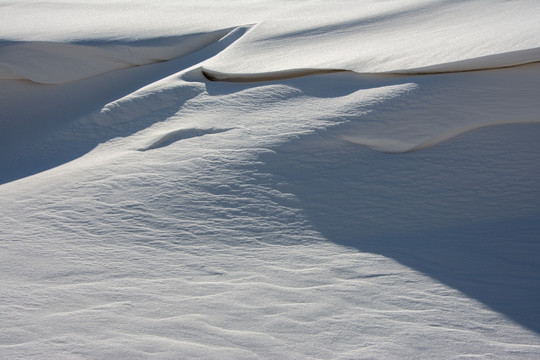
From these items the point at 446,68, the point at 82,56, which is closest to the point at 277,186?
the point at 446,68

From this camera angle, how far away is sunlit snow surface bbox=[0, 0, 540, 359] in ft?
8.89

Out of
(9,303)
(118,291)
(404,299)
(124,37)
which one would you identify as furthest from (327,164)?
(124,37)

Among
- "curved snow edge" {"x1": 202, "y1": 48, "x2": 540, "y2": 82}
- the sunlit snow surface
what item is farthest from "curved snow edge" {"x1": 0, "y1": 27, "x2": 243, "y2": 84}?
"curved snow edge" {"x1": 202, "y1": 48, "x2": 540, "y2": 82}

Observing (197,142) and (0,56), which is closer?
(197,142)

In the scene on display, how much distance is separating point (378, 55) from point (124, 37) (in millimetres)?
2549

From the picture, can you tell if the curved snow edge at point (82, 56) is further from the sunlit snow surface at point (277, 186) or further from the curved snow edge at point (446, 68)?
the curved snow edge at point (446, 68)

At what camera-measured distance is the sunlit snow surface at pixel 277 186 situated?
2711 millimetres

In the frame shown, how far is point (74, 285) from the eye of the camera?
118 inches

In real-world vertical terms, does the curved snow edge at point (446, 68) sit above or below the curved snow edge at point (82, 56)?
below

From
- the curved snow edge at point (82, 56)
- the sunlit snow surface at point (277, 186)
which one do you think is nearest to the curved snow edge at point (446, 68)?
the sunlit snow surface at point (277, 186)

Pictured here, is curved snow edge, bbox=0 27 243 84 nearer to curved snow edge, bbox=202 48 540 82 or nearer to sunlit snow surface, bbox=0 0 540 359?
sunlit snow surface, bbox=0 0 540 359

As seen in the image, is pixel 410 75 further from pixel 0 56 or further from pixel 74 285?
pixel 0 56

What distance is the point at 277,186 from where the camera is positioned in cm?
391

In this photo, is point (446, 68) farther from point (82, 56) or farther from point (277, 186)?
point (82, 56)
